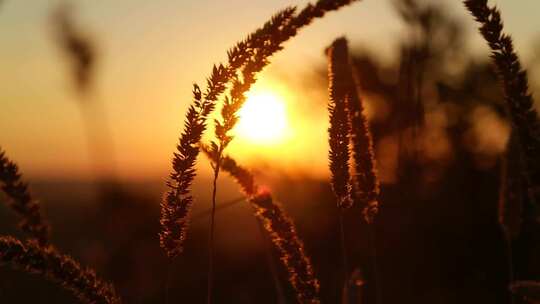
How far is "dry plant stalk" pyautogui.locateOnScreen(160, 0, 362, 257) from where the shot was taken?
139cm

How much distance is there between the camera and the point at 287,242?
5.41 ft

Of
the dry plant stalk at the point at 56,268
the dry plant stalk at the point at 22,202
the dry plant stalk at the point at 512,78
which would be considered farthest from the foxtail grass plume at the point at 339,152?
the dry plant stalk at the point at 22,202

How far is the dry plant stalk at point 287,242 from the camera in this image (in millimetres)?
1598

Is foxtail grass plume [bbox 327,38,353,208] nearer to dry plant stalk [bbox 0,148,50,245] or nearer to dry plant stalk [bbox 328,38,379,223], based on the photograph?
dry plant stalk [bbox 328,38,379,223]

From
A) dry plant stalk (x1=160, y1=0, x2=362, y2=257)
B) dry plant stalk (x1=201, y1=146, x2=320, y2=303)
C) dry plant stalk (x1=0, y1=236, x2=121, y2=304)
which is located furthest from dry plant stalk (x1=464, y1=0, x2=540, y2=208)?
dry plant stalk (x1=0, y1=236, x2=121, y2=304)

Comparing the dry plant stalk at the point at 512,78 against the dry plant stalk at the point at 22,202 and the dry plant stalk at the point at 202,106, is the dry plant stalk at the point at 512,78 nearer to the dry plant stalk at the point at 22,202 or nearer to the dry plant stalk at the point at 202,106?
the dry plant stalk at the point at 202,106

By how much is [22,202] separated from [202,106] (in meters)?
0.44

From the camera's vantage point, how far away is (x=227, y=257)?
6.37 metres

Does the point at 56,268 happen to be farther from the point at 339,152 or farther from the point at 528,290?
the point at 528,290

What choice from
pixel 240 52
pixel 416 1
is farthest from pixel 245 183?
pixel 416 1

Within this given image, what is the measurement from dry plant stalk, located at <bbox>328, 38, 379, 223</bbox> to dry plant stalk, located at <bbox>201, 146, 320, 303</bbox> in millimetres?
259

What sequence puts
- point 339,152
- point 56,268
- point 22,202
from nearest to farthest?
point 56,268 < point 22,202 < point 339,152

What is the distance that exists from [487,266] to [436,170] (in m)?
2.27

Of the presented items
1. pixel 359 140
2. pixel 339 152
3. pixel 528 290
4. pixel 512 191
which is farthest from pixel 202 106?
pixel 512 191
